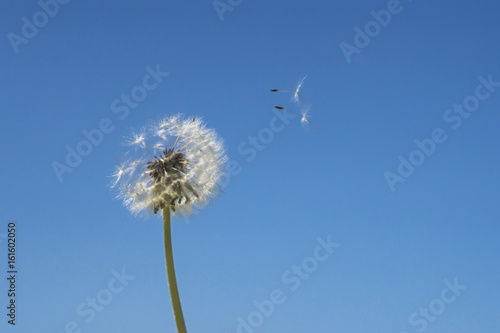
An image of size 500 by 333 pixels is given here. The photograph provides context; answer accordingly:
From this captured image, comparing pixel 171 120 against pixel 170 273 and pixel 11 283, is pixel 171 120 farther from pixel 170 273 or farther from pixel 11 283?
pixel 11 283

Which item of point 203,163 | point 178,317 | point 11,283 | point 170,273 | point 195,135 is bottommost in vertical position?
point 178,317

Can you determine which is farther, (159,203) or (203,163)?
(203,163)

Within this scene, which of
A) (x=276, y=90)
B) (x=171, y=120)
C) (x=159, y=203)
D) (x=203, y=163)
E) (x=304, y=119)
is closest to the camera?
(x=276, y=90)

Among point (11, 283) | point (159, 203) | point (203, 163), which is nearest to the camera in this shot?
point (159, 203)

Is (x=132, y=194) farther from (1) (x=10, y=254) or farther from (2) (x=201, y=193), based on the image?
(1) (x=10, y=254)

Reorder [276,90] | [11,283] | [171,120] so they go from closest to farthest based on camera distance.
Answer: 1. [276,90]
2. [171,120]
3. [11,283]

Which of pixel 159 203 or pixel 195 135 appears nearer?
pixel 159 203

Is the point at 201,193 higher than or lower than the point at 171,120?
lower

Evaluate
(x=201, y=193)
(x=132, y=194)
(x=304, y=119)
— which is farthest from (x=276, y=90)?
(x=132, y=194)

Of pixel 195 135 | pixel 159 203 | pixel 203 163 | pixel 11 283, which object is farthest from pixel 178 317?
pixel 11 283
